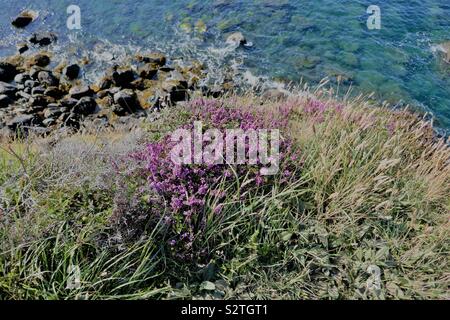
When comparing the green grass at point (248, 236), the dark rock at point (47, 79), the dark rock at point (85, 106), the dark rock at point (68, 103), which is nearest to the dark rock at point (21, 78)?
the dark rock at point (47, 79)

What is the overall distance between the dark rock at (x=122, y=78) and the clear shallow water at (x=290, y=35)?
198 centimetres

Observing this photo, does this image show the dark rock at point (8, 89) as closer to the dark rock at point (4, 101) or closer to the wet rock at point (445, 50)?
the dark rock at point (4, 101)

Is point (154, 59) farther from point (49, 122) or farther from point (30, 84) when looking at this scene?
point (49, 122)

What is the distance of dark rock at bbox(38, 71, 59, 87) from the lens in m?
13.3

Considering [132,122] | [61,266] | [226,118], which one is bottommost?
[132,122]

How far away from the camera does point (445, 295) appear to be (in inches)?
177

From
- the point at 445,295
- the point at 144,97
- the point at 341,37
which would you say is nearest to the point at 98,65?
the point at 144,97

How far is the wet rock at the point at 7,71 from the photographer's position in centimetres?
1376

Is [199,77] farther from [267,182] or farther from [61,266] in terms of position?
[61,266]

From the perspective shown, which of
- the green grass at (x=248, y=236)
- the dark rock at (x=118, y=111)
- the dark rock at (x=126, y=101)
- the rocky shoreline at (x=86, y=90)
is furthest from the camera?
the dark rock at (x=126, y=101)

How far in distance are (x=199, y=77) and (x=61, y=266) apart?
9871mm

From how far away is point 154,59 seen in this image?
14.1 metres

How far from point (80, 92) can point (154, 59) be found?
110 inches

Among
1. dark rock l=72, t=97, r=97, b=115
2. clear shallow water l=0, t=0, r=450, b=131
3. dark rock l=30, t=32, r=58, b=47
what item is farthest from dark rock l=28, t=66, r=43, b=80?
dark rock l=72, t=97, r=97, b=115
